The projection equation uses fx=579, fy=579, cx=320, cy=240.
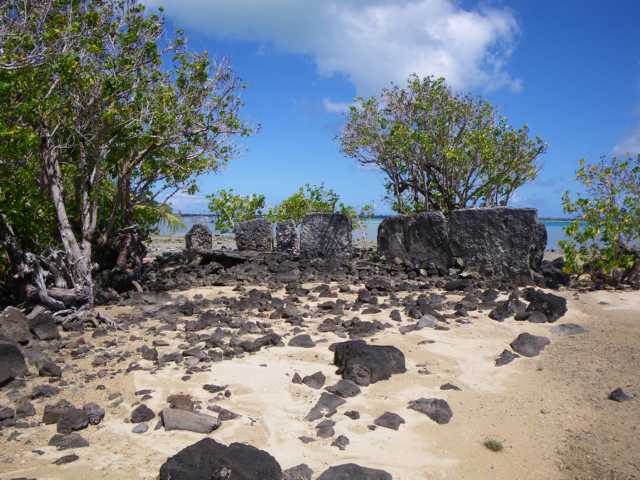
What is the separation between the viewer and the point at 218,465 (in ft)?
12.2

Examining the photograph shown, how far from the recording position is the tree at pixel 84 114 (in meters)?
7.58

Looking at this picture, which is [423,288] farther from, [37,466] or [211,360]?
[37,466]

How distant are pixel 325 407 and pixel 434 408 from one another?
955 mm

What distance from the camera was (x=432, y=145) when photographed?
600 inches

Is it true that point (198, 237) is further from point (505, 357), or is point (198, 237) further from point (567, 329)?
point (505, 357)

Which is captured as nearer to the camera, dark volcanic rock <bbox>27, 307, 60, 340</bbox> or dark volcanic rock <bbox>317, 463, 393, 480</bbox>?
dark volcanic rock <bbox>317, 463, 393, 480</bbox>

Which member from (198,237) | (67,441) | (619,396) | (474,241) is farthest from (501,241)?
(67,441)

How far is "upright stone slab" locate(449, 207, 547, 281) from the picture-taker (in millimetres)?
11273

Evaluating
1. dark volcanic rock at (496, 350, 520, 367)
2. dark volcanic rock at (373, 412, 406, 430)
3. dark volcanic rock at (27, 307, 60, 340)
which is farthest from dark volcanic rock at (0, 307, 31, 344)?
dark volcanic rock at (496, 350, 520, 367)

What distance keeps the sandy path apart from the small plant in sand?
0.15 ft

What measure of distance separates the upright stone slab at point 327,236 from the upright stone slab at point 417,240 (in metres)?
1.18

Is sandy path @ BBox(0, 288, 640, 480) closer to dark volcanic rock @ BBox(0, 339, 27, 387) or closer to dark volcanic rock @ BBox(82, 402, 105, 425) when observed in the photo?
dark volcanic rock @ BBox(82, 402, 105, 425)

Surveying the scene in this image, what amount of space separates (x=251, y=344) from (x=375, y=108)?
35.7 feet

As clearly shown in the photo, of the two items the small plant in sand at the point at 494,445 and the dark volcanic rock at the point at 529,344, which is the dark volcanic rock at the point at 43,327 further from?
the dark volcanic rock at the point at 529,344
